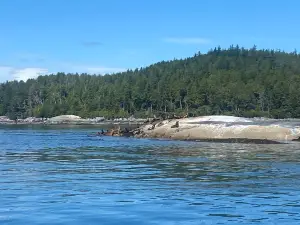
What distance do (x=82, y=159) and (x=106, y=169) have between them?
720cm

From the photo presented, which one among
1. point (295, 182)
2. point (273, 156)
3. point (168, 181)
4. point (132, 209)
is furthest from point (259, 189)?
point (273, 156)

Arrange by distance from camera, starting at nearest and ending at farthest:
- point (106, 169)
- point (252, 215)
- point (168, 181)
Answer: point (252, 215) < point (168, 181) < point (106, 169)

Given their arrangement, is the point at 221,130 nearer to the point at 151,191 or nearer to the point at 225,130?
the point at 225,130

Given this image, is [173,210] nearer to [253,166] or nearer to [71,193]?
[71,193]

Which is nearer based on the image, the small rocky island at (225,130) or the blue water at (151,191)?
the blue water at (151,191)

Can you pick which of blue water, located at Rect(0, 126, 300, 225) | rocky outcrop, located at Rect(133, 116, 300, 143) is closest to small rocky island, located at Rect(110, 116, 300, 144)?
rocky outcrop, located at Rect(133, 116, 300, 143)

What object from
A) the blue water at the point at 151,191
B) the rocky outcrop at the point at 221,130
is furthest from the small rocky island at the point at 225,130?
the blue water at the point at 151,191

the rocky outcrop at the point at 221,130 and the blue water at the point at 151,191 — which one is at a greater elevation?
the rocky outcrop at the point at 221,130

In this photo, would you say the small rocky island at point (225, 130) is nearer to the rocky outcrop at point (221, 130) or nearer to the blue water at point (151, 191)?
the rocky outcrop at point (221, 130)

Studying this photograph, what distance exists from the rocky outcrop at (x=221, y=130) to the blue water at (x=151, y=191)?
19383 mm

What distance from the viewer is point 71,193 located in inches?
779

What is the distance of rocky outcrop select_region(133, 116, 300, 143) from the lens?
53.5 meters

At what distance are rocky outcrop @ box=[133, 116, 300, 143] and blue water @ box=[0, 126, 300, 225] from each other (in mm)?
19383

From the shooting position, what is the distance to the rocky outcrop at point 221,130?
53469mm
